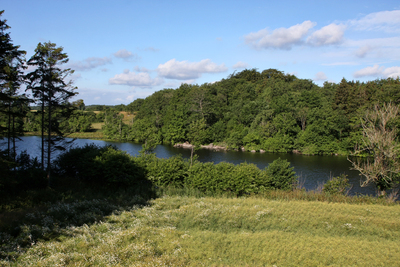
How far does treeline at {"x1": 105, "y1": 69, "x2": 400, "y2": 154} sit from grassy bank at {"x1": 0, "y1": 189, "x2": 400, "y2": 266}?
85.8 feet

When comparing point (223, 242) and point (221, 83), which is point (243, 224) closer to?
point (223, 242)

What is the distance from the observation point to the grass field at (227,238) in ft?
26.9

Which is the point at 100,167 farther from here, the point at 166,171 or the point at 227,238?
the point at 227,238

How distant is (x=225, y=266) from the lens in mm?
8062

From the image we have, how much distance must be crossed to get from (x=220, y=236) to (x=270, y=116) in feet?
176

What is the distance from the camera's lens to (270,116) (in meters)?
61.2

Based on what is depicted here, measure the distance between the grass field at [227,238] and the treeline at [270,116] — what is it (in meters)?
26.3

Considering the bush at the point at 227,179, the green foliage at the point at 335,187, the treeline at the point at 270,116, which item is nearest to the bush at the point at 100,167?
the bush at the point at 227,179

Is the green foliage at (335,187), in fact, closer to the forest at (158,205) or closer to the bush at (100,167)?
the forest at (158,205)

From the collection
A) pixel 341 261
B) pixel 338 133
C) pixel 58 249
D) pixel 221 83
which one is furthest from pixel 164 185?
pixel 221 83

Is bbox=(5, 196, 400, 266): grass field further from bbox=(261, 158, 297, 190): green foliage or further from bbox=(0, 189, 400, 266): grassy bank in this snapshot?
bbox=(261, 158, 297, 190): green foliage

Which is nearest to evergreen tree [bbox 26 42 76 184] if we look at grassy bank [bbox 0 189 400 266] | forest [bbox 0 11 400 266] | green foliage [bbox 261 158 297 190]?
forest [bbox 0 11 400 266]

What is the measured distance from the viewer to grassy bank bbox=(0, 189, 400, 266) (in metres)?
8.23

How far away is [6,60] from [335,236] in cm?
2044
